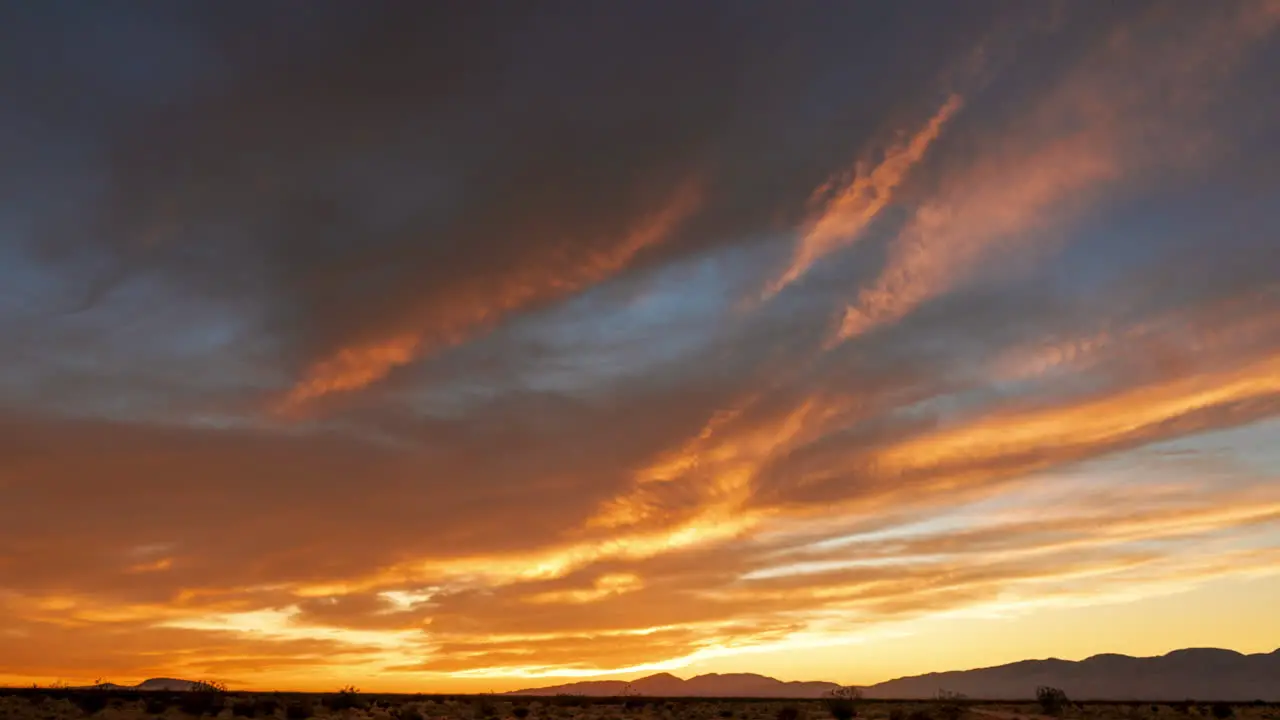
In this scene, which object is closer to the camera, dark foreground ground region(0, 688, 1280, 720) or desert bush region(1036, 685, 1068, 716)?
dark foreground ground region(0, 688, 1280, 720)

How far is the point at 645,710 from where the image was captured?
2509 inches

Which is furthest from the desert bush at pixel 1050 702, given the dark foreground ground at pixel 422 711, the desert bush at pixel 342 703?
the desert bush at pixel 342 703

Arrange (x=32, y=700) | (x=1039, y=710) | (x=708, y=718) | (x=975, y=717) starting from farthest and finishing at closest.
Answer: (x=1039, y=710), (x=708, y=718), (x=975, y=717), (x=32, y=700)

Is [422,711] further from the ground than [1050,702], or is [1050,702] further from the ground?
[1050,702]

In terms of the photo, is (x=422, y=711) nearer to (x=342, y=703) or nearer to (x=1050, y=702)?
(x=342, y=703)

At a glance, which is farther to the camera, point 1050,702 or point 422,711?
point 1050,702

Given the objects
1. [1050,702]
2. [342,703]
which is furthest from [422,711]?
[1050,702]

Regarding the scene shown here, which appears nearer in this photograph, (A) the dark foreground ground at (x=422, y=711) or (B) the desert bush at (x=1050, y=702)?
(A) the dark foreground ground at (x=422, y=711)

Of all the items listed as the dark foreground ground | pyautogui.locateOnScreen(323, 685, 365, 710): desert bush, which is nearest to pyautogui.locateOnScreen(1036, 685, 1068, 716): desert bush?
the dark foreground ground

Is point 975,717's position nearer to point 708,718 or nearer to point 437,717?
point 708,718

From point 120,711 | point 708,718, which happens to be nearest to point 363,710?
point 120,711

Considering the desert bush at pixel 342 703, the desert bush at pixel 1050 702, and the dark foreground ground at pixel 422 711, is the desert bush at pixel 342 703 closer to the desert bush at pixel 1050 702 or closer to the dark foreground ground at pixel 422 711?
the dark foreground ground at pixel 422 711

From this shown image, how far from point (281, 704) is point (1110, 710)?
52.9m

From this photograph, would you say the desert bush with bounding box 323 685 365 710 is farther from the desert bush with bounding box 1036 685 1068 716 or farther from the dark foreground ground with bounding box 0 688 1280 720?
the desert bush with bounding box 1036 685 1068 716
